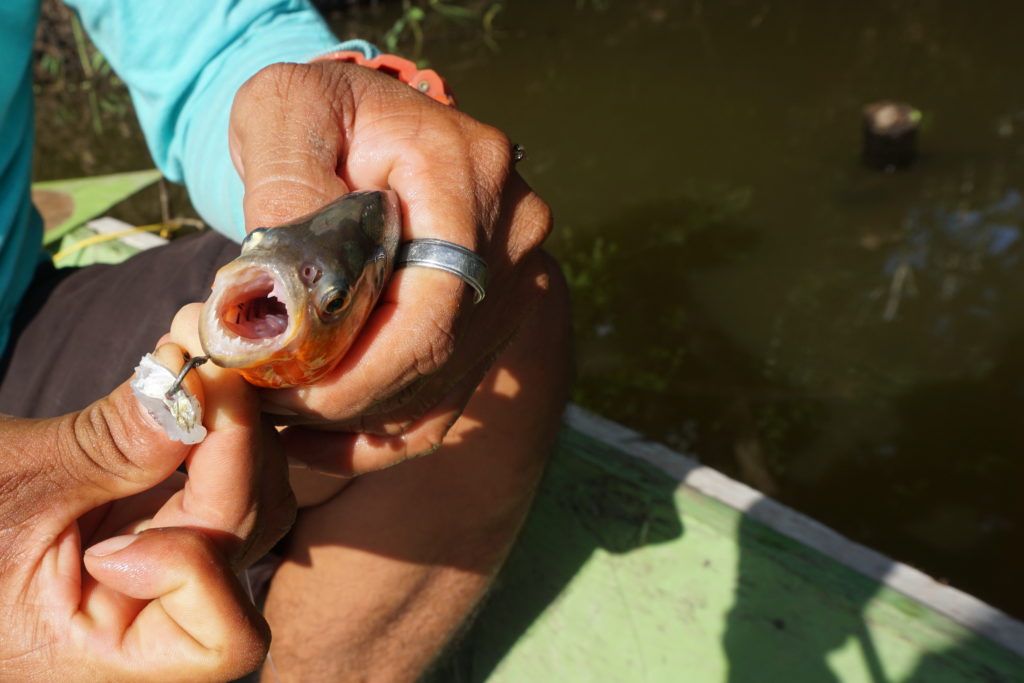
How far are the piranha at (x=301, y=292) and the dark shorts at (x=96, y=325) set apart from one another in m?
0.76

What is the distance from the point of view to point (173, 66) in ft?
6.57

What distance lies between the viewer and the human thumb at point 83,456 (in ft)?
3.53

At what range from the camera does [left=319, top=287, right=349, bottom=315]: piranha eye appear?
41.2 inches

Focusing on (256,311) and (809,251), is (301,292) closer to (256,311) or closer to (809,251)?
(256,311)

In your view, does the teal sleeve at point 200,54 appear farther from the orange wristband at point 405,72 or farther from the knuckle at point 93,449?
the knuckle at point 93,449

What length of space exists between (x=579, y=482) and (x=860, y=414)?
1.86 m

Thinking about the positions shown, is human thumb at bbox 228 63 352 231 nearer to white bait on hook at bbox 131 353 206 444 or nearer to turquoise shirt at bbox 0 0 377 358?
white bait on hook at bbox 131 353 206 444

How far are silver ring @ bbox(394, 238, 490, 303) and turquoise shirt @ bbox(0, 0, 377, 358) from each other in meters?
0.79

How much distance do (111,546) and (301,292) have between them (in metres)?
0.44

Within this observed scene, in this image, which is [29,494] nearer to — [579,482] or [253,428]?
[253,428]

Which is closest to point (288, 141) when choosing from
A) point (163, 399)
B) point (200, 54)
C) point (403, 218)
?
point (403, 218)

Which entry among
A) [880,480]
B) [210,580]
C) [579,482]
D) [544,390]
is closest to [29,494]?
[210,580]

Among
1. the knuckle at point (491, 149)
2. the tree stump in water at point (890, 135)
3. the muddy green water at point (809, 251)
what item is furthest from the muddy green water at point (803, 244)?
the knuckle at point (491, 149)

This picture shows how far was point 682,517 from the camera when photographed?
2.31m
